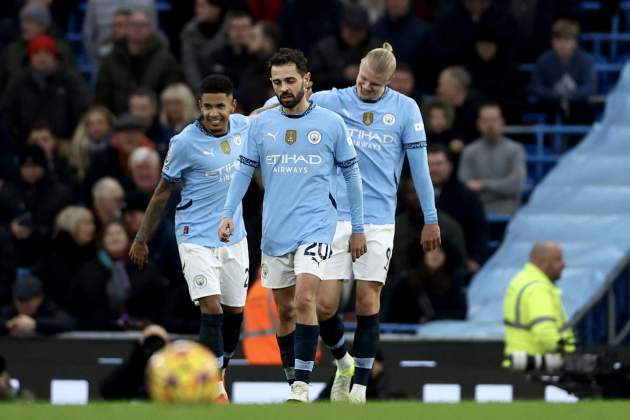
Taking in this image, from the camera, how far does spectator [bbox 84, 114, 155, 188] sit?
20250mm

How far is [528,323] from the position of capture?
57.3ft

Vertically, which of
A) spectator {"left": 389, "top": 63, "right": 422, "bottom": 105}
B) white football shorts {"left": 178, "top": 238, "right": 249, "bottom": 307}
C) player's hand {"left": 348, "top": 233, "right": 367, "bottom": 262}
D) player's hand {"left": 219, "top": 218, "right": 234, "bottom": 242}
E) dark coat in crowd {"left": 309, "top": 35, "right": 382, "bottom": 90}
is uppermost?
dark coat in crowd {"left": 309, "top": 35, "right": 382, "bottom": 90}

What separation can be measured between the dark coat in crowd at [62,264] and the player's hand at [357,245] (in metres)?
5.47

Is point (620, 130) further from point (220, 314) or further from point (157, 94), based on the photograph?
point (220, 314)

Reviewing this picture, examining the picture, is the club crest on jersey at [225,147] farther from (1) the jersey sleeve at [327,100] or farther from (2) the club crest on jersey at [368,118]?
(2) the club crest on jersey at [368,118]

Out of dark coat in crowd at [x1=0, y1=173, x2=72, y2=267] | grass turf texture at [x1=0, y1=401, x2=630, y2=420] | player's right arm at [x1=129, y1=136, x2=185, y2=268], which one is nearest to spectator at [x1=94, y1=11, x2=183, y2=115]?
dark coat in crowd at [x1=0, y1=173, x2=72, y2=267]

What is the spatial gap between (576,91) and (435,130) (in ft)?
6.92

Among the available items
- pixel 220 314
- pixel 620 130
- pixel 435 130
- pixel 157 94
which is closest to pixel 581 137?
pixel 620 130

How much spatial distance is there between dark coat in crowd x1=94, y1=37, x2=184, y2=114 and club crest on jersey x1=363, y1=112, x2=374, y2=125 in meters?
6.98

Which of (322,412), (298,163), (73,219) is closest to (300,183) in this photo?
(298,163)

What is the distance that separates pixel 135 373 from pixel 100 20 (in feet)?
21.6

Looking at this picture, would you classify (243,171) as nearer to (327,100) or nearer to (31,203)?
(327,100)

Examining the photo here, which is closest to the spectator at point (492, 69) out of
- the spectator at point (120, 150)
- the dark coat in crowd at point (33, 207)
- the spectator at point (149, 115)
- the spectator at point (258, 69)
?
the spectator at point (258, 69)

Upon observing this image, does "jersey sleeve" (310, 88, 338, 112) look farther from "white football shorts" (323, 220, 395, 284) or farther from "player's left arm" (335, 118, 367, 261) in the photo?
"white football shorts" (323, 220, 395, 284)
